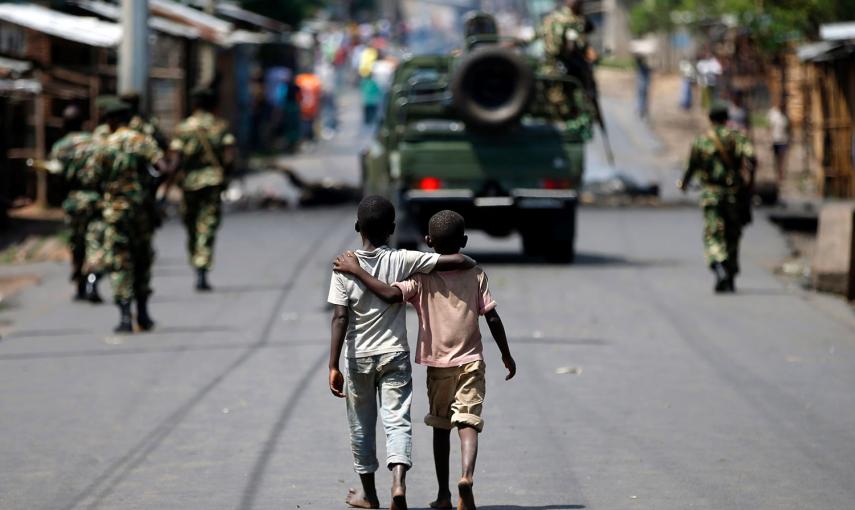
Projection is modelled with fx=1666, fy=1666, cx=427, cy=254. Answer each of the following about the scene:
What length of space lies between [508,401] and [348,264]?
3326 millimetres

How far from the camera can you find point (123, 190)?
512 inches

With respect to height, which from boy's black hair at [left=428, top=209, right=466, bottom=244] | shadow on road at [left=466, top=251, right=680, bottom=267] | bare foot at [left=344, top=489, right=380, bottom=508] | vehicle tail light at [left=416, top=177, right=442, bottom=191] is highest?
boy's black hair at [left=428, top=209, right=466, bottom=244]

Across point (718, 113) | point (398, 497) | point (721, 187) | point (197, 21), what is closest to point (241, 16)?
point (197, 21)

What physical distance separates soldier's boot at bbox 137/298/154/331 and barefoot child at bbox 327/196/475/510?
6.80 meters

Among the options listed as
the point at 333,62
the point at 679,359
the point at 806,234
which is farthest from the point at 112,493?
the point at 333,62

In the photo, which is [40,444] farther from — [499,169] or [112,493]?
[499,169]

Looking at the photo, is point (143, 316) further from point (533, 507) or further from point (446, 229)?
point (446, 229)

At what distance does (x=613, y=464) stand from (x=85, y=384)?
405cm

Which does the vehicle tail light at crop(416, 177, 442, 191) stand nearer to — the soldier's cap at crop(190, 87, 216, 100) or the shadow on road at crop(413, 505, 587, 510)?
the soldier's cap at crop(190, 87, 216, 100)

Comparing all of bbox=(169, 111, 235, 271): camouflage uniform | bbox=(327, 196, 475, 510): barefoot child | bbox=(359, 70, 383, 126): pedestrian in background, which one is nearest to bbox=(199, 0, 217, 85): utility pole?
bbox=(359, 70, 383, 126): pedestrian in background

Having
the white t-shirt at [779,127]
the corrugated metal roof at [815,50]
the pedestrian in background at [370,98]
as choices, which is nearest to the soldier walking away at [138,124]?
the corrugated metal roof at [815,50]

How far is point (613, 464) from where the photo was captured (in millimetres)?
7926

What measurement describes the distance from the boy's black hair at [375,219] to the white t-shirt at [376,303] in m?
0.06

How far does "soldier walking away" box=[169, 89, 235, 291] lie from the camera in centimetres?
1617
